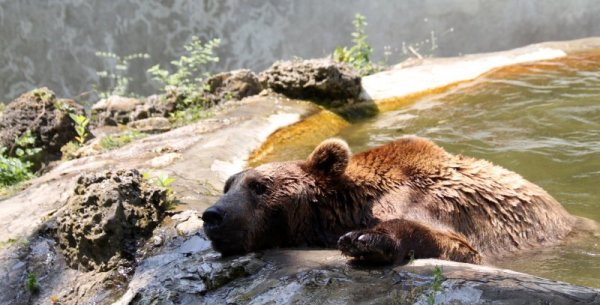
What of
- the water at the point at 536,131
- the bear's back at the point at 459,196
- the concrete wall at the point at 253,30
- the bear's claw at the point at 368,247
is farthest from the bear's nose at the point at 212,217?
the concrete wall at the point at 253,30

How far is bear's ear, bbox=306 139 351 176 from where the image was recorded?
4.46 metres

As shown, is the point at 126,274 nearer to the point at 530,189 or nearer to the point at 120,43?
the point at 530,189

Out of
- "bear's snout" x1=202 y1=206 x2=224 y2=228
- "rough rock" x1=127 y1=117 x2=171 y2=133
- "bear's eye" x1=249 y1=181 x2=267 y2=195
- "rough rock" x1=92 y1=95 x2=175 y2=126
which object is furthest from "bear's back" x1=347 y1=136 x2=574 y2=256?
"rough rock" x1=92 y1=95 x2=175 y2=126

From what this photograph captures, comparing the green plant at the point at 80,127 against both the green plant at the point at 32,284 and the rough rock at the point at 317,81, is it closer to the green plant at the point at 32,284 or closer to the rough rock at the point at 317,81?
the rough rock at the point at 317,81

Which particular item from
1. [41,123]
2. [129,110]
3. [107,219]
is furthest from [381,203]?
[129,110]

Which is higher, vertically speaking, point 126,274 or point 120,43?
point 120,43

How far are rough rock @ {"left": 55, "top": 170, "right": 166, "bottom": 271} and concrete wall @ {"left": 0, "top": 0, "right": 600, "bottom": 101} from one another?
11843 mm

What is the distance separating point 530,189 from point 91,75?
13162 millimetres

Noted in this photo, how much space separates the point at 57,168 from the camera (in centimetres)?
730

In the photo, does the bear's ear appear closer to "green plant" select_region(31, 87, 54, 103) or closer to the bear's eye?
the bear's eye

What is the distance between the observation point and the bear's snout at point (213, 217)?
4.02 meters

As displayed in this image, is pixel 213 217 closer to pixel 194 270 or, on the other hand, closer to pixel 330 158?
pixel 194 270

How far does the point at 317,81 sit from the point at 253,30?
7.22 metres

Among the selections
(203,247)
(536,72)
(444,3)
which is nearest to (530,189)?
(203,247)
